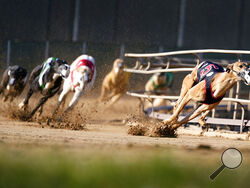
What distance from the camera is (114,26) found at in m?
16.0

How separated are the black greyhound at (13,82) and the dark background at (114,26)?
4063 millimetres

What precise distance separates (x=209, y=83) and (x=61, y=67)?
94.7 inches

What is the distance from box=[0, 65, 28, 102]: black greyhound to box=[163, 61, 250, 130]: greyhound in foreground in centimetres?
304

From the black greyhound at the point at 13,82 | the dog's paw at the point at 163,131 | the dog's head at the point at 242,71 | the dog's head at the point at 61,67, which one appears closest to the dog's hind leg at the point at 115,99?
the black greyhound at the point at 13,82

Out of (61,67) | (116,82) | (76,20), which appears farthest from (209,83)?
(76,20)

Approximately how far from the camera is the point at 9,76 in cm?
760

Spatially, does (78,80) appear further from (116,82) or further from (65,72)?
(116,82)

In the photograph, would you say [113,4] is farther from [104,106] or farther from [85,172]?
[85,172]

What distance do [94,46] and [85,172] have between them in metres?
9.97

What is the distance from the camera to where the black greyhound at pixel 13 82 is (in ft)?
24.9

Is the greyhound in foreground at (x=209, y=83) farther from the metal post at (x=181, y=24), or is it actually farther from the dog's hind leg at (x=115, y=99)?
the metal post at (x=181, y=24)

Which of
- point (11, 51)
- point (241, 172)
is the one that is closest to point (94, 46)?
point (11, 51)

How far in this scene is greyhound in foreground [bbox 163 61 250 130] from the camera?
4777 mm

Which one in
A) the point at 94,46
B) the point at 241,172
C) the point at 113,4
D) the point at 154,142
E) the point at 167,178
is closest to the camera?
the point at 167,178
